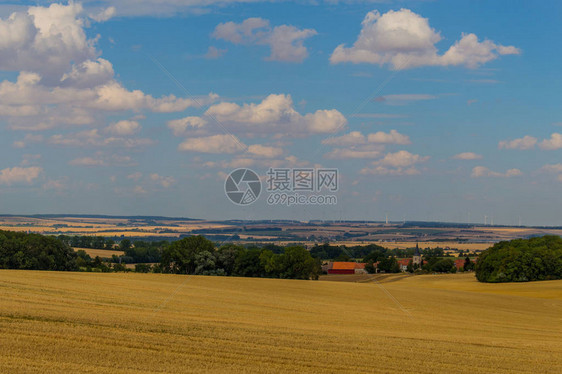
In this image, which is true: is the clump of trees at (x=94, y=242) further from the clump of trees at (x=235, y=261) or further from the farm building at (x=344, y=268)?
the clump of trees at (x=235, y=261)

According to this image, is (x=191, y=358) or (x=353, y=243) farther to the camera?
(x=353, y=243)

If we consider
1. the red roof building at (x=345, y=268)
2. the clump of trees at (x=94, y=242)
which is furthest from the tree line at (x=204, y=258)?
the clump of trees at (x=94, y=242)

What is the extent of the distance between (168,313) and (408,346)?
13406mm

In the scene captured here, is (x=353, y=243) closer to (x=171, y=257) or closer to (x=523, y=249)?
(x=523, y=249)

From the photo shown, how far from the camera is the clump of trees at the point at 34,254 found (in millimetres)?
78500

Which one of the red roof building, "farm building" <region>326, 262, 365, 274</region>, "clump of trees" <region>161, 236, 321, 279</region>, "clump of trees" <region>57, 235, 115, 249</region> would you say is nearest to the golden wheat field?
"clump of trees" <region>161, 236, 321, 279</region>

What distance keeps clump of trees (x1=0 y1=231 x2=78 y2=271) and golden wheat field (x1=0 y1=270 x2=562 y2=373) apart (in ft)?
97.1

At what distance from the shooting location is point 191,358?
64.7ft

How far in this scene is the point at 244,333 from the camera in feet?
84.6

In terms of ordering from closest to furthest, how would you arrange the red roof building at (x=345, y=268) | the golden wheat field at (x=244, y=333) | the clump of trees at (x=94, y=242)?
the golden wheat field at (x=244, y=333) → the red roof building at (x=345, y=268) → the clump of trees at (x=94, y=242)

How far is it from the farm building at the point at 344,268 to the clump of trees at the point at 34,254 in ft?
199

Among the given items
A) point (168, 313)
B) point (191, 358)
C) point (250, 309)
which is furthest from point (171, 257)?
point (191, 358)

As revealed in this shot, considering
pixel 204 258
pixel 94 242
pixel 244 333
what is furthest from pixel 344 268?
pixel 244 333

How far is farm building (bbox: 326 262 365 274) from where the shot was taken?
130538mm
